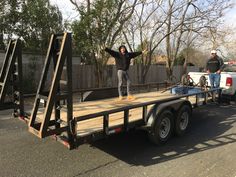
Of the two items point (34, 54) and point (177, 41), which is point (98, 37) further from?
point (177, 41)

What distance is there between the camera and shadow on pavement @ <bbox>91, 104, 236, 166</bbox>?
511 centimetres

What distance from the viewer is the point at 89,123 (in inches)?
198

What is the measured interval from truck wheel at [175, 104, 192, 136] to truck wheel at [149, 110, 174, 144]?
0.23m

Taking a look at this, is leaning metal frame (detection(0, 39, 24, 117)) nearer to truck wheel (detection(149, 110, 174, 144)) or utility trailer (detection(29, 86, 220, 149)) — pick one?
utility trailer (detection(29, 86, 220, 149))

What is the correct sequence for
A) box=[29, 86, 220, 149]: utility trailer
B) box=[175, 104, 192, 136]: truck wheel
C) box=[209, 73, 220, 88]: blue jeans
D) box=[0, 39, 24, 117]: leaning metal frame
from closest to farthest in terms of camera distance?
box=[29, 86, 220, 149]: utility trailer
box=[0, 39, 24, 117]: leaning metal frame
box=[175, 104, 192, 136]: truck wheel
box=[209, 73, 220, 88]: blue jeans

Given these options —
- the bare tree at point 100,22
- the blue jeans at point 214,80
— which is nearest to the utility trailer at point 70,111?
the blue jeans at point 214,80

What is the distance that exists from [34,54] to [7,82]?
34.9 feet

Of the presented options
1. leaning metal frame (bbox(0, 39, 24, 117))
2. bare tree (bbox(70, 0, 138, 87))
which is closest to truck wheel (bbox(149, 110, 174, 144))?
leaning metal frame (bbox(0, 39, 24, 117))

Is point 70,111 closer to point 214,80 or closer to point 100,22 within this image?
point 214,80

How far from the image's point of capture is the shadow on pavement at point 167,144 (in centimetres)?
511

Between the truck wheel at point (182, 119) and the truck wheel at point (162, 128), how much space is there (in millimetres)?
230

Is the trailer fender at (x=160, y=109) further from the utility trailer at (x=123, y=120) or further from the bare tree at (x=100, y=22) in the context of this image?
the bare tree at (x=100, y=22)

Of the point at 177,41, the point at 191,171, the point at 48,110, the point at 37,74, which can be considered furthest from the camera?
the point at 177,41

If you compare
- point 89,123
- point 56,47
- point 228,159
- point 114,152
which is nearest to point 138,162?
point 114,152
